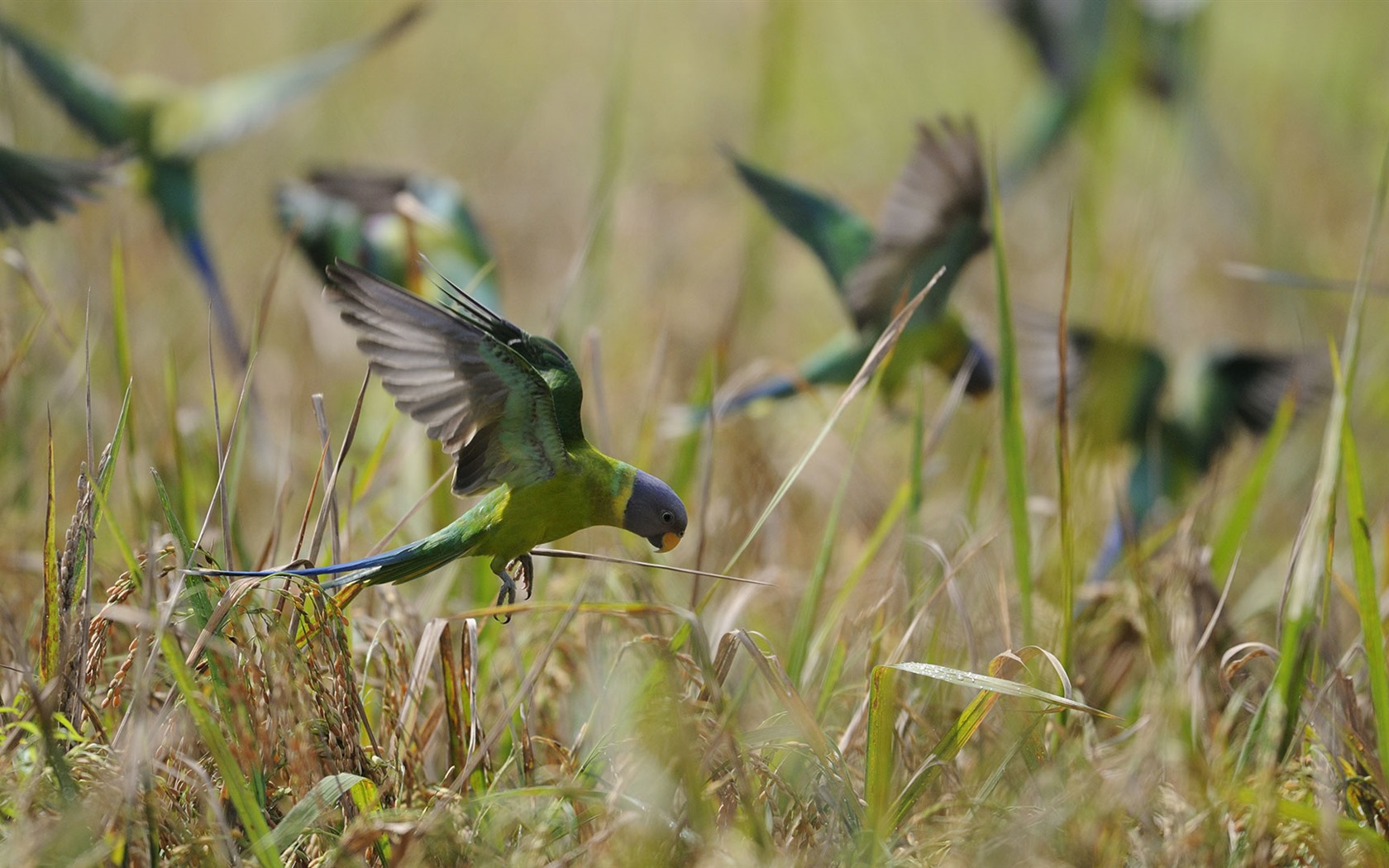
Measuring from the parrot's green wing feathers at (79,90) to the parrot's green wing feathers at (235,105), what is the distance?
8 centimetres

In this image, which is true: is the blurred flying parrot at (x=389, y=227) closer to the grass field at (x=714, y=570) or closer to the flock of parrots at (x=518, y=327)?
the flock of parrots at (x=518, y=327)

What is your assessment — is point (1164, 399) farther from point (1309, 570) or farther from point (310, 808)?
point (310, 808)

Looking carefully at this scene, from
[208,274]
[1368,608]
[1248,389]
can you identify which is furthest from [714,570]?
[208,274]

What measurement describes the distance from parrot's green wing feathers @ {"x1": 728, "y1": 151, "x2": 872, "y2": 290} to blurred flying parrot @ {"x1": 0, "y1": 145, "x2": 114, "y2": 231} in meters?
0.90

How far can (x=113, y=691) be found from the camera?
1092 millimetres

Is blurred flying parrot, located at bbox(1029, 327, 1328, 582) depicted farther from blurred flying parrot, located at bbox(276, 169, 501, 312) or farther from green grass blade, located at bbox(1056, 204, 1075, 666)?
blurred flying parrot, located at bbox(276, 169, 501, 312)

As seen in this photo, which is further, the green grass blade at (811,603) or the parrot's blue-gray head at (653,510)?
the green grass blade at (811,603)

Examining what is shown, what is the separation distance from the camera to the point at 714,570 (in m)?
1.68

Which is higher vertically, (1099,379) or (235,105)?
(235,105)

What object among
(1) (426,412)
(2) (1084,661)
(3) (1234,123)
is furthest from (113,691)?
(3) (1234,123)

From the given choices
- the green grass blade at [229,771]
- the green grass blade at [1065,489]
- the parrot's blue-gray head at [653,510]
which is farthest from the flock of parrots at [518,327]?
the green grass blade at [1065,489]

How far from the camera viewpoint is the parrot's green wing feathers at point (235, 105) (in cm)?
226

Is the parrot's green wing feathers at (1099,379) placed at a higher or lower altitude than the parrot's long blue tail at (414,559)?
lower

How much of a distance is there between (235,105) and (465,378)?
5.56 feet
